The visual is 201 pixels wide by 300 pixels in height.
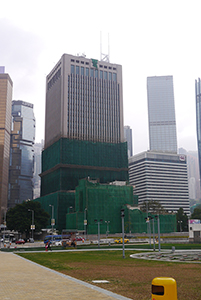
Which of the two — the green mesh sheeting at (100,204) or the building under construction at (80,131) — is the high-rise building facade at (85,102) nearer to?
the building under construction at (80,131)

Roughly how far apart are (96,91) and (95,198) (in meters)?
70.7

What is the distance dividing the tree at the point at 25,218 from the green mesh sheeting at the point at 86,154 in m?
42.1

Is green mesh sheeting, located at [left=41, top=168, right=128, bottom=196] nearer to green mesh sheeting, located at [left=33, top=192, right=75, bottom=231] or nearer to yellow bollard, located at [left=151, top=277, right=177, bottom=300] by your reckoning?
green mesh sheeting, located at [left=33, top=192, right=75, bottom=231]

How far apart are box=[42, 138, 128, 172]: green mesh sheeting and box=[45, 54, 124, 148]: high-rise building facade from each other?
421 cm

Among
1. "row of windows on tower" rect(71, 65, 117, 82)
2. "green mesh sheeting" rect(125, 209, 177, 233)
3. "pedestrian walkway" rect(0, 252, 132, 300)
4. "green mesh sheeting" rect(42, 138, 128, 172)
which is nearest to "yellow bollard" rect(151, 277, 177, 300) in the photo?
"pedestrian walkway" rect(0, 252, 132, 300)

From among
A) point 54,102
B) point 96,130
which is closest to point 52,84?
point 54,102

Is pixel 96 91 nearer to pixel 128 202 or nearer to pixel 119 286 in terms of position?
pixel 128 202

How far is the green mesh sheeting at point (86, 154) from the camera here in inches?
6412

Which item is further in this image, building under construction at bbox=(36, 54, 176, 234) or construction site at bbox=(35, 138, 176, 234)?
building under construction at bbox=(36, 54, 176, 234)

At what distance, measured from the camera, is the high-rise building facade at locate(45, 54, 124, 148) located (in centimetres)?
17288

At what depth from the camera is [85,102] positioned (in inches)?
6998

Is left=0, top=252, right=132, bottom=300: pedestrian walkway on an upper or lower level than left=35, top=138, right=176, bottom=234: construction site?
lower

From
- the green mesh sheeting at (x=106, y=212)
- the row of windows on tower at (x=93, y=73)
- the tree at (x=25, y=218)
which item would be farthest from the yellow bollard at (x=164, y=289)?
the row of windows on tower at (x=93, y=73)

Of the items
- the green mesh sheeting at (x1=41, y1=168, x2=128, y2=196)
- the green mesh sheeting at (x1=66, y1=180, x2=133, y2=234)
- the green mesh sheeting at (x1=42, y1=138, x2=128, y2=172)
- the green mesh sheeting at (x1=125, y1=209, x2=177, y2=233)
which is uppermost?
the green mesh sheeting at (x1=42, y1=138, x2=128, y2=172)
